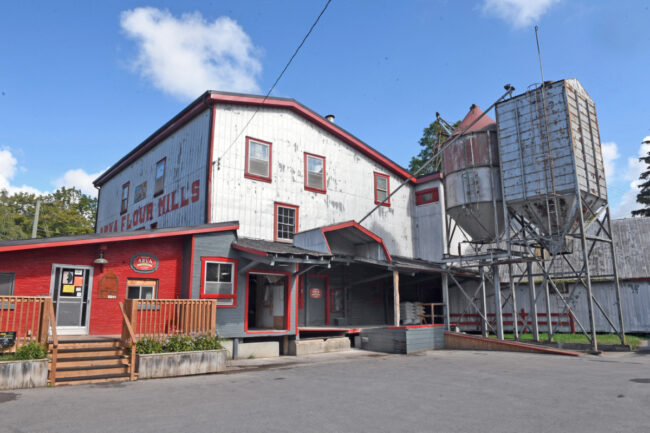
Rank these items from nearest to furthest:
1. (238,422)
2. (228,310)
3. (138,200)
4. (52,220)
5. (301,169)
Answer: (238,422) → (228,310) → (301,169) → (138,200) → (52,220)

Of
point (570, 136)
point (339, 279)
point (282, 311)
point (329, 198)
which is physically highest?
point (570, 136)

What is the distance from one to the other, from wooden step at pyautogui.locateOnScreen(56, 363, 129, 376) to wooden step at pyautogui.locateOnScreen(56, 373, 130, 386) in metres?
0.11

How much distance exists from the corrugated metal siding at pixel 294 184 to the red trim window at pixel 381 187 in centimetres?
34

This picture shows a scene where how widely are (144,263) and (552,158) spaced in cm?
1548

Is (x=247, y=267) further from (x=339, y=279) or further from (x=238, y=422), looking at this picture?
(x=238, y=422)

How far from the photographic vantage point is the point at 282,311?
16.9m

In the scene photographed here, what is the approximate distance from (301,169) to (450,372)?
37.6 feet

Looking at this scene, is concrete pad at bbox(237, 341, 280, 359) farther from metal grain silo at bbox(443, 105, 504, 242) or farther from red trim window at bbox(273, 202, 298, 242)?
metal grain silo at bbox(443, 105, 504, 242)

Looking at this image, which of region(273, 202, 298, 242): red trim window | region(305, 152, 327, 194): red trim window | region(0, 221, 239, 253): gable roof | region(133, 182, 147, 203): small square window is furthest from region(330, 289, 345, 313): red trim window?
region(133, 182, 147, 203): small square window

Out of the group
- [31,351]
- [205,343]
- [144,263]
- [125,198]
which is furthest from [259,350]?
[125,198]

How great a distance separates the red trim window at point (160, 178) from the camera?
67.8 feet

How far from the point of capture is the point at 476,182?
19.5 m

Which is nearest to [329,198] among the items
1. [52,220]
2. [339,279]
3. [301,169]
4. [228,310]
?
[301,169]

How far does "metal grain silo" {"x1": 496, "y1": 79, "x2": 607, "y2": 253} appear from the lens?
17.1 m
